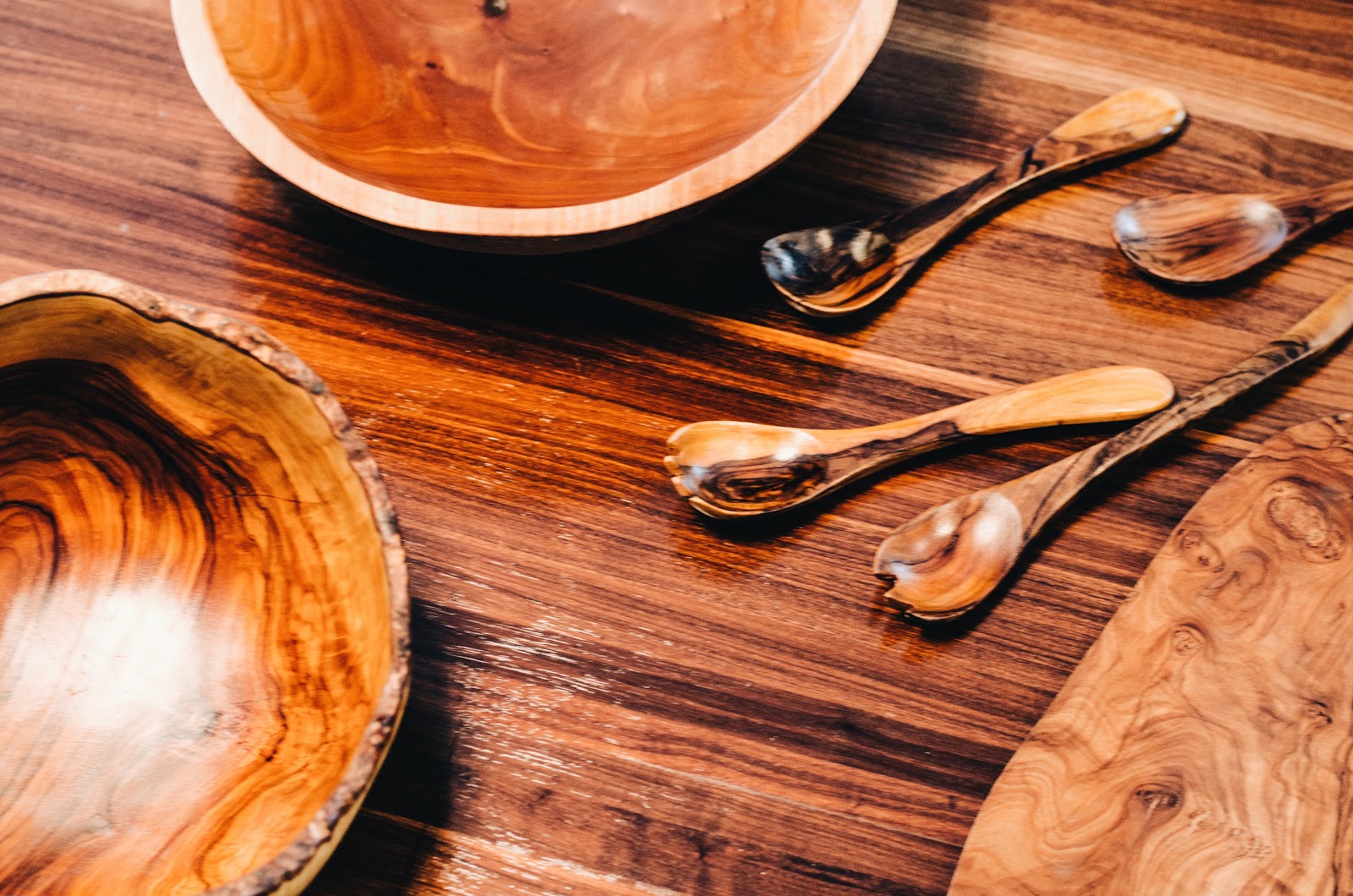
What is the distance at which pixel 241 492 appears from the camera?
530 millimetres

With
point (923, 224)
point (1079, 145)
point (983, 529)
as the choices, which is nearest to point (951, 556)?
point (983, 529)

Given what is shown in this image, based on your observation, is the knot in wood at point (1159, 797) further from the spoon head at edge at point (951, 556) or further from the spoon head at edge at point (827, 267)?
the spoon head at edge at point (827, 267)

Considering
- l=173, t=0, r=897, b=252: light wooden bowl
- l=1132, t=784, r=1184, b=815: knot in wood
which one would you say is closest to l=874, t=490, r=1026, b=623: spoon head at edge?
l=1132, t=784, r=1184, b=815: knot in wood

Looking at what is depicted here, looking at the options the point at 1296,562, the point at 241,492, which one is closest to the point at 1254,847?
the point at 1296,562

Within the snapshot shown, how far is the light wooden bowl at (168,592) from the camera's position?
45cm

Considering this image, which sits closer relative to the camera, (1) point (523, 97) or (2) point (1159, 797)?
(2) point (1159, 797)

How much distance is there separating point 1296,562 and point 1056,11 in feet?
1.52

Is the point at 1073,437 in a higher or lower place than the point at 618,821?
higher

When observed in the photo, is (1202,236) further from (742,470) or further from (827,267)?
(742,470)

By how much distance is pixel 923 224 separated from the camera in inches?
26.2

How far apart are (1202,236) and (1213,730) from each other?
1.11 feet

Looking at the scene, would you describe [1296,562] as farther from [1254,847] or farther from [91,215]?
[91,215]

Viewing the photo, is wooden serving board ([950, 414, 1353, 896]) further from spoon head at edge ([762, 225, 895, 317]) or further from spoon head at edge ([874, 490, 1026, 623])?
spoon head at edge ([762, 225, 895, 317])

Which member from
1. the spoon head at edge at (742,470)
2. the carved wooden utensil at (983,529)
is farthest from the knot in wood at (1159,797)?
the spoon head at edge at (742,470)
